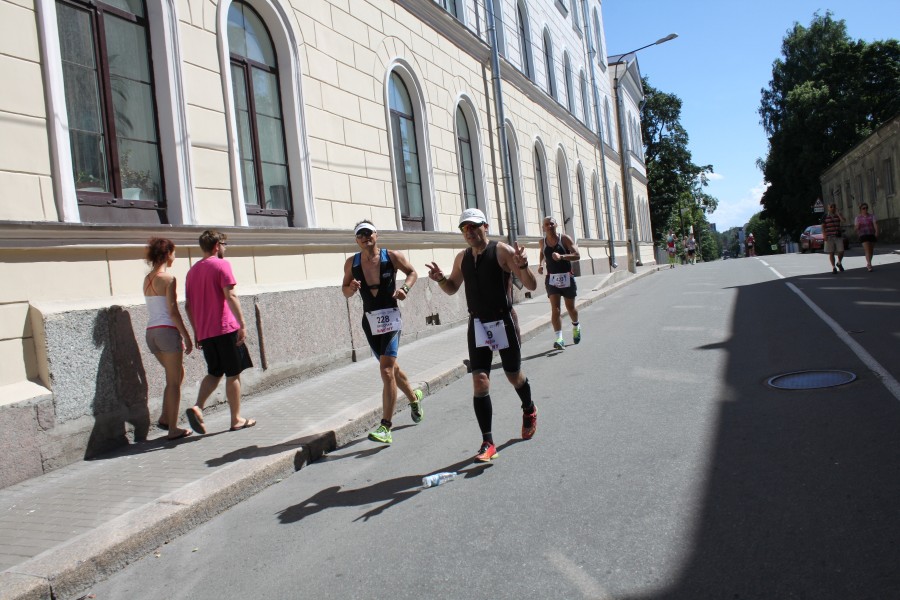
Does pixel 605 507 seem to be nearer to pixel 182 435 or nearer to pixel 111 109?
pixel 182 435

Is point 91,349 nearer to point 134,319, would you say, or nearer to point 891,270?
point 134,319

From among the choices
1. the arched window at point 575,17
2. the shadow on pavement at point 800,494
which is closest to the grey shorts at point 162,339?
the shadow on pavement at point 800,494

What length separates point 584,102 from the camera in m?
29.8

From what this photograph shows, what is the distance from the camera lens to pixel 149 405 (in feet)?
21.9

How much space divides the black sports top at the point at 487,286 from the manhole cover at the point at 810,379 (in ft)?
9.16

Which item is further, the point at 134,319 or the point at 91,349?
the point at 134,319

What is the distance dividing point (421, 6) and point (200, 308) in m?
9.05

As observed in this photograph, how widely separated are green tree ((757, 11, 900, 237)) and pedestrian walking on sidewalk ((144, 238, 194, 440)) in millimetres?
44311

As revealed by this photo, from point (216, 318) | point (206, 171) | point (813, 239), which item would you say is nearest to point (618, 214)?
point (813, 239)

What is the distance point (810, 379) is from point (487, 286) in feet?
10.8

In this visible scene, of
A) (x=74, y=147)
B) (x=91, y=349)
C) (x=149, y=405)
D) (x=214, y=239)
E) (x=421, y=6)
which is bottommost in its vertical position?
(x=149, y=405)

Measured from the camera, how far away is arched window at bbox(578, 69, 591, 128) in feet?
96.2

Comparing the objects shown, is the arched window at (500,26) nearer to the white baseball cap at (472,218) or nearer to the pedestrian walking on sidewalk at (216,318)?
the pedestrian walking on sidewalk at (216,318)

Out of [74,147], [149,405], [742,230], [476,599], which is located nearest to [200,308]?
[149,405]
